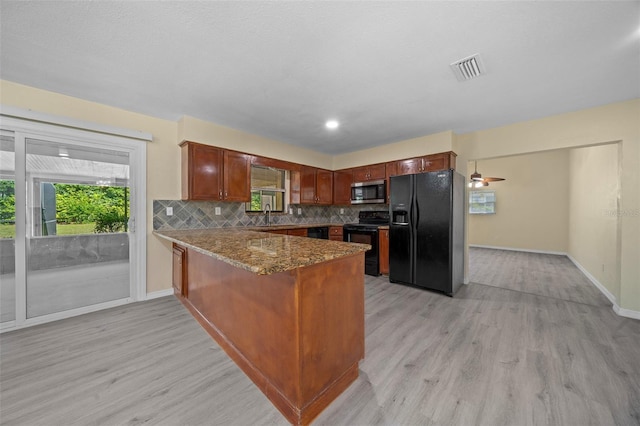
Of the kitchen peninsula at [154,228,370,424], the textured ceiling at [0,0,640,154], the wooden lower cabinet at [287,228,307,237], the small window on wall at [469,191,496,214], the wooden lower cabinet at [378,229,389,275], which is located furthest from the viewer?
the small window on wall at [469,191,496,214]

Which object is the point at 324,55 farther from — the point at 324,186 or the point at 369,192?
the point at 324,186

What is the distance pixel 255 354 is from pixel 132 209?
8.79ft

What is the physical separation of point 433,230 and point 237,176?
9.95 feet

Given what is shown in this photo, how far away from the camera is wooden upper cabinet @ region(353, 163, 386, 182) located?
4.58 metres

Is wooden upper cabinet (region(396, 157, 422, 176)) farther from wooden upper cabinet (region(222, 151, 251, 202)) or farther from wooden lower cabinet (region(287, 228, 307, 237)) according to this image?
wooden upper cabinet (region(222, 151, 251, 202))

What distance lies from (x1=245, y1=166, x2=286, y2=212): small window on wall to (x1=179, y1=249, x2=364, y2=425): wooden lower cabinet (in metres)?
2.40

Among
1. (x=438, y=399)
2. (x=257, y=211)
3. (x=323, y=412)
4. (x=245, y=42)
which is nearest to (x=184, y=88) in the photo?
(x=245, y=42)

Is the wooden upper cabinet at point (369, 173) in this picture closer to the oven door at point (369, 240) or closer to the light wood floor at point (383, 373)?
the oven door at point (369, 240)

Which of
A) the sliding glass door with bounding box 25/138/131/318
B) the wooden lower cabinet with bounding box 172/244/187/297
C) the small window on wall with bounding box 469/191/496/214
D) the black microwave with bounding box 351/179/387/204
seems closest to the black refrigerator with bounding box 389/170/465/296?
the black microwave with bounding box 351/179/387/204

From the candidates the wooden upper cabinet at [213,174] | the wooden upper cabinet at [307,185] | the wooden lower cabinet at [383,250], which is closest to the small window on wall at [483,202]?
the wooden lower cabinet at [383,250]

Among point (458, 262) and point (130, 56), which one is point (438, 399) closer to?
point (458, 262)

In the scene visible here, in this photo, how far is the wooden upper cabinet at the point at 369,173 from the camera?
15.0 ft

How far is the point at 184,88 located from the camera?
8.10 feet

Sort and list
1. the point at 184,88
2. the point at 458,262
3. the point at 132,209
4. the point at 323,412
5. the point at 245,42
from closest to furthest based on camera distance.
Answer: the point at 323,412 < the point at 245,42 < the point at 184,88 < the point at 132,209 < the point at 458,262
